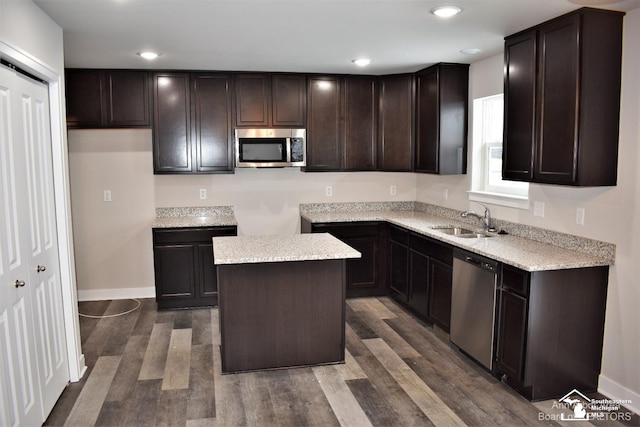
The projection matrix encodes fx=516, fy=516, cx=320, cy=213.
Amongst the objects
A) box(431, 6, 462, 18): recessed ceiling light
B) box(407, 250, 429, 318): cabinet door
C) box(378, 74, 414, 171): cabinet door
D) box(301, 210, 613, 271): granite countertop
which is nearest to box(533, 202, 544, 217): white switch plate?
box(301, 210, 613, 271): granite countertop

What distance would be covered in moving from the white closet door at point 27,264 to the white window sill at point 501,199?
11.1 ft

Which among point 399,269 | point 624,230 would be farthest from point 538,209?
point 399,269

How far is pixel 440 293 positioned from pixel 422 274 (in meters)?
0.36

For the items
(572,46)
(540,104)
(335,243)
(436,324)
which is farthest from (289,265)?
(572,46)

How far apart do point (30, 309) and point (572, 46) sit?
137 inches

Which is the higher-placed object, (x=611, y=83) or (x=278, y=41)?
(x=278, y=41)

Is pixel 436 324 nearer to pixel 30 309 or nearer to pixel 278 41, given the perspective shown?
pixel 278 41

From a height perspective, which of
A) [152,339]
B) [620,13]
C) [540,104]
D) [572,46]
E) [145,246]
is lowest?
[152,339]

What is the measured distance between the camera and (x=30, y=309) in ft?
9.30

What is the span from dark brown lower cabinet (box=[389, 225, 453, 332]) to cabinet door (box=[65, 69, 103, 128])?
10.4ft

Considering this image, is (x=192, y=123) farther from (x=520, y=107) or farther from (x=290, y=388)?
A: (x=520, y=107)

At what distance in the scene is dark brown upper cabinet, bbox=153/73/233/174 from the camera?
5.16 m

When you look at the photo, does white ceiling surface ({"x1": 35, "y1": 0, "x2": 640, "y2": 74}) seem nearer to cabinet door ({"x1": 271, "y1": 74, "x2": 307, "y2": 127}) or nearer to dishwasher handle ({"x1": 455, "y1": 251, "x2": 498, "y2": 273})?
cabinet door ({"x1": 271, "y1": 74, "x2": 307, "y2": 127})

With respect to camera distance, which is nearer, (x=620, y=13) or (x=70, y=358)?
(x=620, y=13)
